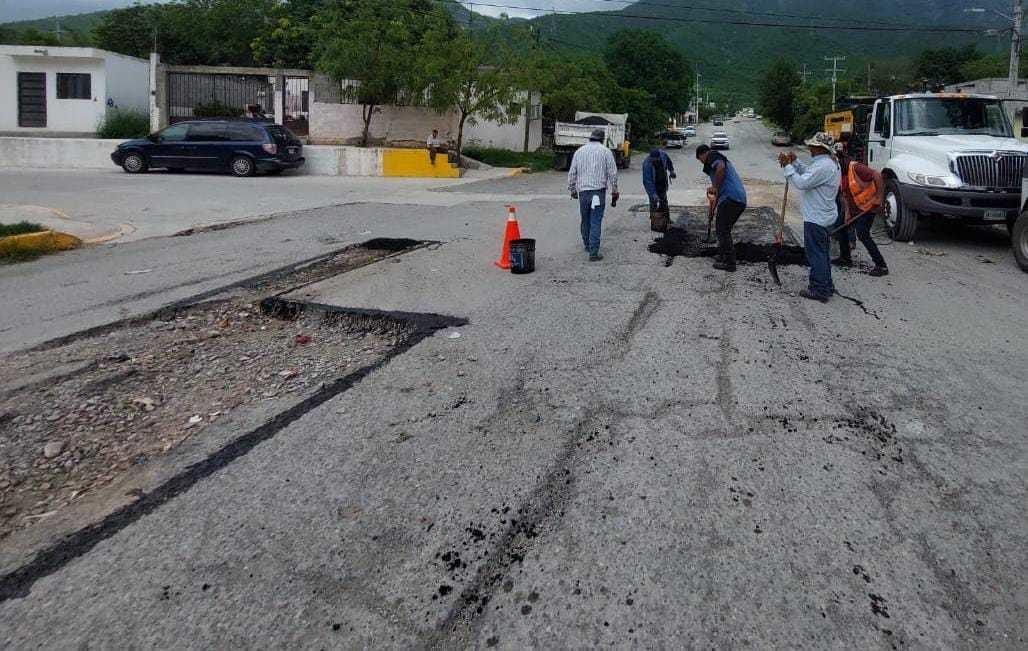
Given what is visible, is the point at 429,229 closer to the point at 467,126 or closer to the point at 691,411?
the point at 691,411

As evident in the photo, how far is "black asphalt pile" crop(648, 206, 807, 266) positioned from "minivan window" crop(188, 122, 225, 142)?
15.7m

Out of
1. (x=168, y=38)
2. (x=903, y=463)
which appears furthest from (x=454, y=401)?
(x=168, y=38)

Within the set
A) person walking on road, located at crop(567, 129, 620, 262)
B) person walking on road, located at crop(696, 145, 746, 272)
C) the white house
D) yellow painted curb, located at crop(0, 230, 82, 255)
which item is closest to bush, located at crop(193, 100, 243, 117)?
the white house

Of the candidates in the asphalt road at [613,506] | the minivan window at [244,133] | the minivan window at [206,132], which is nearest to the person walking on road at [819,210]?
the asphalt road at [613,506]

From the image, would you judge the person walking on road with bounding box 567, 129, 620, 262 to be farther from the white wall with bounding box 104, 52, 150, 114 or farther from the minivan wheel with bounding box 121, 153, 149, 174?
the white wall with bounding box 104, 52, 150, 114

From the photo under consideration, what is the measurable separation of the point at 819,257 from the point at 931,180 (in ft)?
14.8

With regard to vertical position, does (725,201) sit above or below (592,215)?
above

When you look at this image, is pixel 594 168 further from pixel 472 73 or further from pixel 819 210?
pixel 472 73

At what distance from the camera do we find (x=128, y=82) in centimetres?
3297

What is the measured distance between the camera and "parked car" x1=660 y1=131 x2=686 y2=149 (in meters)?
63.1

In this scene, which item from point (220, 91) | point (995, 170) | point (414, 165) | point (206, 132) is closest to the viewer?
point (995, 170)

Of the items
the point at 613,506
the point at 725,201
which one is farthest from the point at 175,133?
the point at 613,506

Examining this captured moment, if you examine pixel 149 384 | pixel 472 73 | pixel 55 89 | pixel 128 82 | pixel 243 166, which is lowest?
pixel 149 384

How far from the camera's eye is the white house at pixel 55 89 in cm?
3108
